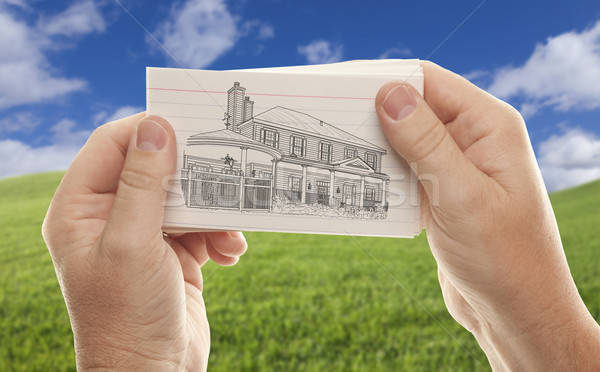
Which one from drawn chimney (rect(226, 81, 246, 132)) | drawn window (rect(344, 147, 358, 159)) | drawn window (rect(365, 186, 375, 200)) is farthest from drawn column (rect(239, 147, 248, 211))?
drawn window (rect(365, 186, 375, 200))

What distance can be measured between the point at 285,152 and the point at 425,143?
24.6 inches

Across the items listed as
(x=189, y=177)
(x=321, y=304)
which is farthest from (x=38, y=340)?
(x=189, y=177)

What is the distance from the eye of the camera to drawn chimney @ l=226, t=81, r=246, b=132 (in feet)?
6.23

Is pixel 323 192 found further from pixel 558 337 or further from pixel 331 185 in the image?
pixel 558 337

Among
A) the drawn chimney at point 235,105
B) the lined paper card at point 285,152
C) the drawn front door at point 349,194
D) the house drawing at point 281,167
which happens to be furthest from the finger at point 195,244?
the drawn front door at point 349,194

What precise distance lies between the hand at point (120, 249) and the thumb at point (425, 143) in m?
0.97

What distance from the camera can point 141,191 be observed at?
1718 millimetres

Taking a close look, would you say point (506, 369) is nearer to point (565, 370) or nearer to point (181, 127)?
point (565, 370)

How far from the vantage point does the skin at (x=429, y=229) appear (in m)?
1.72

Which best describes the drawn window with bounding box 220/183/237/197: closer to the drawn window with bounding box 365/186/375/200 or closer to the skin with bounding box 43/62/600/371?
the skin with bounding box 43/62/600/371

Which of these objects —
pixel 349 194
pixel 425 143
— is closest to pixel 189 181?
pixel 349 194

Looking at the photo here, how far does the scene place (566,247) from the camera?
415 inches

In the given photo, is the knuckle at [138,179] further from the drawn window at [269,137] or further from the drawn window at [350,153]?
the drawn window at [350,153]

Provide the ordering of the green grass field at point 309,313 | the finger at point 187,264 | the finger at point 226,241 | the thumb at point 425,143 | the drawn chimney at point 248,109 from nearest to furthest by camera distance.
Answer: the thumb at point 425,143 → the drawn chimney at point 248,109 → the finger at point 187,264 → the finger at point 226,241 → the green grass field at point 309,313
